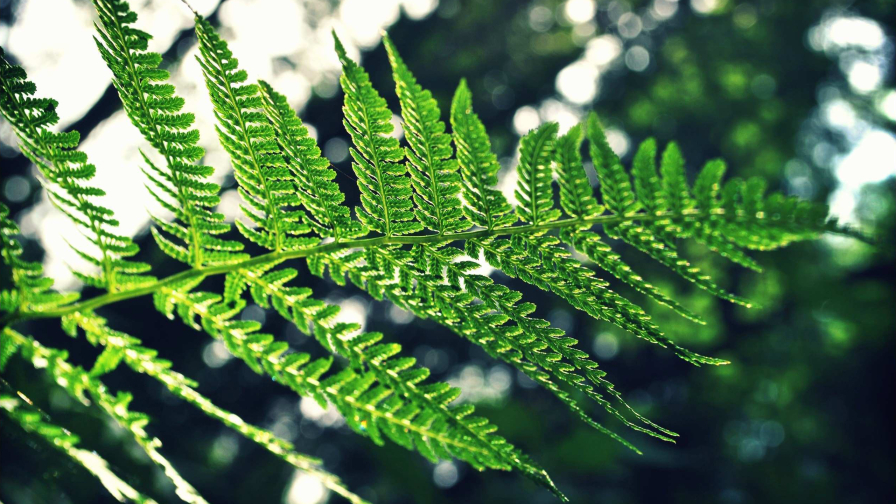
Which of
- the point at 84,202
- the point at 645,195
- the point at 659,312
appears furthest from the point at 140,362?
the point at 659,312

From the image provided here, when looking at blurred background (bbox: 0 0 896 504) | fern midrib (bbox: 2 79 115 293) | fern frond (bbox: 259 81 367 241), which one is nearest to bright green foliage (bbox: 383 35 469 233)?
fern frond (bbox: 259 81 367 241)

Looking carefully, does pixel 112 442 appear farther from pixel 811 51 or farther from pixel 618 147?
pixel 811 51

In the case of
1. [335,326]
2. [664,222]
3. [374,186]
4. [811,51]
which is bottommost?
[335,326]

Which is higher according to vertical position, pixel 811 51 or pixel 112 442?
pixel 811 51

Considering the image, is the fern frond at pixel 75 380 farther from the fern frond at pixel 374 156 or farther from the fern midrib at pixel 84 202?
the fern frond at pixel 374 156

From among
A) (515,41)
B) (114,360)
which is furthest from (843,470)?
(114,360)

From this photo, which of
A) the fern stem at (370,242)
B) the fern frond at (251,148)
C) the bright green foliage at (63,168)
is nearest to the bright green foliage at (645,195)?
the fern stem at (370,242)

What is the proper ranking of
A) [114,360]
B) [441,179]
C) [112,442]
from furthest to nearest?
[112,442]
[441,179]
[114,360]

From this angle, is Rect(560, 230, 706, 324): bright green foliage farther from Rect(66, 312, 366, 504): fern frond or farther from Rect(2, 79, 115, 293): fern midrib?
Rect(2, 79, 115, 293): fern midrib
